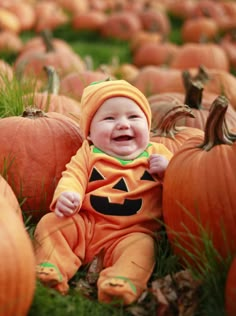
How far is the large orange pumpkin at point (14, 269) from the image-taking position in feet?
6.57

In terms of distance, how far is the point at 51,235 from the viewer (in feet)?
8.32

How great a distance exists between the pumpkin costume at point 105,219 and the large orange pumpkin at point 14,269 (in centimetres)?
28

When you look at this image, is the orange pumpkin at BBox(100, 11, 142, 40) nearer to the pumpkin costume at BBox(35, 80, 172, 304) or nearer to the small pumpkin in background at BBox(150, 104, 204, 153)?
the small pumpkin in background at BBox(150, 104, 204, 153)

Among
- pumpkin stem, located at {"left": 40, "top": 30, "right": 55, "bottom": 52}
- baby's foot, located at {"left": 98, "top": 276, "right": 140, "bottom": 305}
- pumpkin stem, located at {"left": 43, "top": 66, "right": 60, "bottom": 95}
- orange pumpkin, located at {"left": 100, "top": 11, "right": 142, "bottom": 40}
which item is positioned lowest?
baby's foot, located at {"left": 98, "top": 276, "right": 140, "bottom": 305}

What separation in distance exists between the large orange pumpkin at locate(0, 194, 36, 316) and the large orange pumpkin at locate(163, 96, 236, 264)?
0.63m

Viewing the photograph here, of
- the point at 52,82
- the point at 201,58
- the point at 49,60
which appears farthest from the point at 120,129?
the point at 201,58

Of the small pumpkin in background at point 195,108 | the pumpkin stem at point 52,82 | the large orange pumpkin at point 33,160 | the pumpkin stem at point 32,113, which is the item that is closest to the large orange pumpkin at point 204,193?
the large orange pumpkin at point 33,160

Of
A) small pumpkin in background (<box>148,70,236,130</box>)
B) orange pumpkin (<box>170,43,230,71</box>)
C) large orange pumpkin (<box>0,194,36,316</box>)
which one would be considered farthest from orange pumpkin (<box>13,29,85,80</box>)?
large orange pumpkin (<box>0,194,36,316</box>)

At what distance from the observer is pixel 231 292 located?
7.00ft

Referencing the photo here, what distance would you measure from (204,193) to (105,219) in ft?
1.44

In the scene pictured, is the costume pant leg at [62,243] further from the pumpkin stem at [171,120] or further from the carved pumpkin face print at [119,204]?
the pumpkin stem at [171,120]

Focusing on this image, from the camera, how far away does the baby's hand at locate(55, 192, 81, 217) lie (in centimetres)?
253

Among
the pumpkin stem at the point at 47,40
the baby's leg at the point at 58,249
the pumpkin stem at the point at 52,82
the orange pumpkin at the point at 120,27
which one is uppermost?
the orange pumpkin at the point at 120,27

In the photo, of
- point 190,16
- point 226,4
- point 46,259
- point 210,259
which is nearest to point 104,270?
point 46,259
